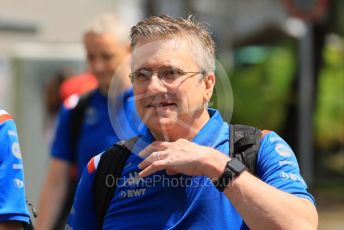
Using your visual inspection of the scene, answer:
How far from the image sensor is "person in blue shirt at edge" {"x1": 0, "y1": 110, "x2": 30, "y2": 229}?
3.26m

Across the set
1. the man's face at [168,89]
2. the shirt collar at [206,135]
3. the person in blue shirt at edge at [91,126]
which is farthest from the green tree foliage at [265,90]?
the man's face at [168,89]

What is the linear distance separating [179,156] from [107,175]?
417mm

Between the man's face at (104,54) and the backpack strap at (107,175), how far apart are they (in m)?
2.04

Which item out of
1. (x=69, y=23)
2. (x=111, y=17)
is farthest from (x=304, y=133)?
(x=111, y=17)

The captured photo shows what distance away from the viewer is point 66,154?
210 inches

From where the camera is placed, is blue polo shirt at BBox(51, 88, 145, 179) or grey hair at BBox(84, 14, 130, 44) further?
grey hair at BBox(84, 14, 130, 44)

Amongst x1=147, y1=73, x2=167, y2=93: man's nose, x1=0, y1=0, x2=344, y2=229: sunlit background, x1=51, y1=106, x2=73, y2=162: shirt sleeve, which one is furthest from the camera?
x1=0, y1=0, x2=344, y2=229: sunlit background

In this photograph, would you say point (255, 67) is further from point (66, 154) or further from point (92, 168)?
point (92, 168)

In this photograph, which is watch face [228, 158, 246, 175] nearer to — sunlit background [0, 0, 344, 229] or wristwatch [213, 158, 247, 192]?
wristwatch [213, 158, 247, 192]

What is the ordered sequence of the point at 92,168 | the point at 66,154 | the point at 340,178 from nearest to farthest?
the point at 92,168 < the point at 66,154 < the point at 340,178

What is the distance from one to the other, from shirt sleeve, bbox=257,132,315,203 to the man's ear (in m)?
0.26

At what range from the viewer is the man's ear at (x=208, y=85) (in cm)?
325

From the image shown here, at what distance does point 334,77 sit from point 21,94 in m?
6.14

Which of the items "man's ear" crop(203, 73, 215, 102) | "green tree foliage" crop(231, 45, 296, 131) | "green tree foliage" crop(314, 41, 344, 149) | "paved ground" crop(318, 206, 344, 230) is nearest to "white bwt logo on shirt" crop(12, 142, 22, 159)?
"man's ear" crop(203, 73, 215, 102)
